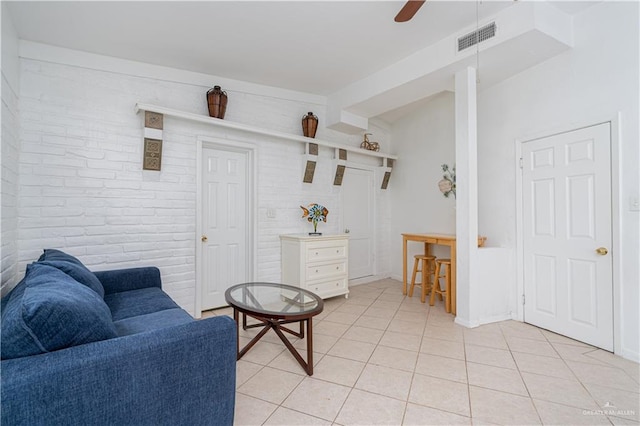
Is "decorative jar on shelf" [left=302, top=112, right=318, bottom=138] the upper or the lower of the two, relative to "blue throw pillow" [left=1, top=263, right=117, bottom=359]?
upper

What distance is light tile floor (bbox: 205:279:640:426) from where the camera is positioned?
5.62ft

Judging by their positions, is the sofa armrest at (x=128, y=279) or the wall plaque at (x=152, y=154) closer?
the sofa armrest at (x=128, y=279)

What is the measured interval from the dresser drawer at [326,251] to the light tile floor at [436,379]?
0.98 metres

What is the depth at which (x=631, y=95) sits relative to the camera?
2361mm

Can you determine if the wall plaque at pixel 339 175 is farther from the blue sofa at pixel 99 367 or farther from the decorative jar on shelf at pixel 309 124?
the blue sofa at pixel 99 367

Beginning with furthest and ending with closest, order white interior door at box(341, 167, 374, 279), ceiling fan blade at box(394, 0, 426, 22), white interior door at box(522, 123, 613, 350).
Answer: white interior door at box(341, 167, 374, 279)
white interior door at box(522, 123, 613, 350)
ceiling fan blade at box(394, 0, 426, 22)

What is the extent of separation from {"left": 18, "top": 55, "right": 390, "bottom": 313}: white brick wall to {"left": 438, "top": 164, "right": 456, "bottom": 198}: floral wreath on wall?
2591mm

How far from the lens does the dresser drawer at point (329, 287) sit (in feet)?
12.5

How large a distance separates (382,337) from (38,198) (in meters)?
3.39

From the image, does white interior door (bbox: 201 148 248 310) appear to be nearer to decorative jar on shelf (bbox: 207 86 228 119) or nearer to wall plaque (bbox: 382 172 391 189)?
decorative jar on shelf (bbox: 207 86 228 119)

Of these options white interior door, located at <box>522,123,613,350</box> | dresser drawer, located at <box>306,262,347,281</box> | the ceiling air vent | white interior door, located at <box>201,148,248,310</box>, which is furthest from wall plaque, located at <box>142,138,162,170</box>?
white interior door, located at <box>522,123,613,350</box>

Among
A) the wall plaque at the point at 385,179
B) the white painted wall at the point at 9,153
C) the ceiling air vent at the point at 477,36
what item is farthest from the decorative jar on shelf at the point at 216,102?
the wall plaque at the point at 385,179

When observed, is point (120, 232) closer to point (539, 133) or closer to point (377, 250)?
point (377, 250)

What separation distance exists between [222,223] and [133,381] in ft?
8.60
